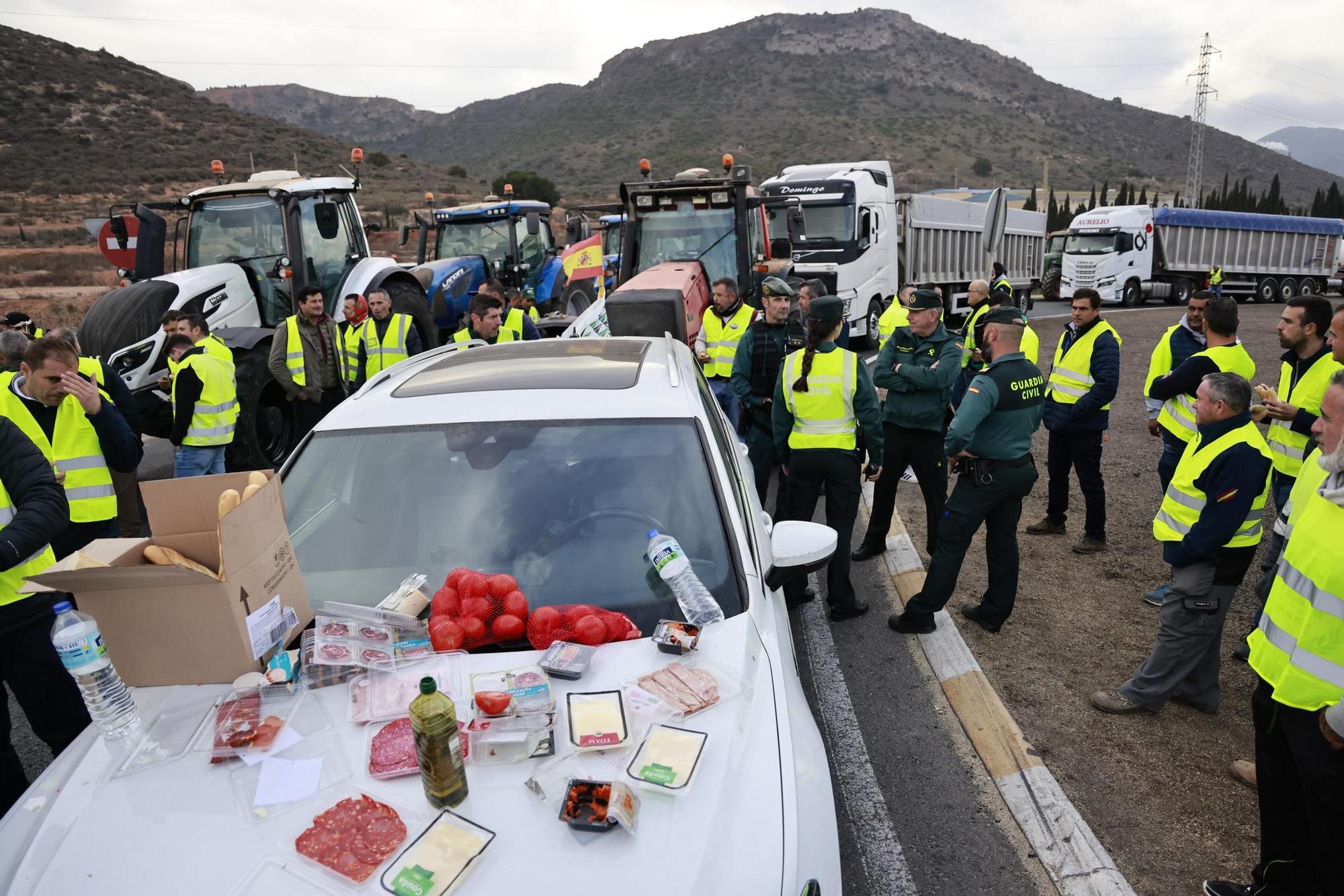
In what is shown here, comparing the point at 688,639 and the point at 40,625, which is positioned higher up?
the point at 688,639

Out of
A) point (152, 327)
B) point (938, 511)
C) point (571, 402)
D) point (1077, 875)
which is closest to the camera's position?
point (1077, 875)

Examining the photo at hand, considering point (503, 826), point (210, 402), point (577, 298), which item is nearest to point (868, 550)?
point (503, 826)

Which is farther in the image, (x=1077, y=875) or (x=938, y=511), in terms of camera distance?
(x=938, y=511)

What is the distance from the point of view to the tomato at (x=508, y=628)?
2.50 m

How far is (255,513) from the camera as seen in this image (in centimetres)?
241

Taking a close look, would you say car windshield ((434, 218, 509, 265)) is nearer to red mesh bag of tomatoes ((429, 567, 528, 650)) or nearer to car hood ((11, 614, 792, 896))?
red mesh bag of tomatoes ((429, 567, 528, 650))

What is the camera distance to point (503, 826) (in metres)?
1.84

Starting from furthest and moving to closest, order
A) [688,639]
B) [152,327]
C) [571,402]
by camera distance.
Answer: [152,327]
[571,402]
[688,639]

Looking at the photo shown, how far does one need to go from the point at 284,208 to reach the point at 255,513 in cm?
743

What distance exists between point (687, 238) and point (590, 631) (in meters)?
8.57

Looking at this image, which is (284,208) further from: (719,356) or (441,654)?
(441,654)

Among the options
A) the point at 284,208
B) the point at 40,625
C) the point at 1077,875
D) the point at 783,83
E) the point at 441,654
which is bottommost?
the point at 1077,875

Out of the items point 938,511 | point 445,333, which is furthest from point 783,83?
point 938,511

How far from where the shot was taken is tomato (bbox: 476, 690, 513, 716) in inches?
85.1
